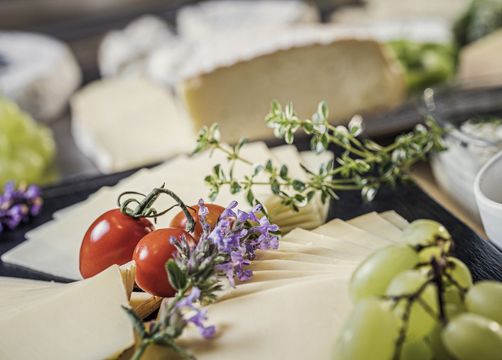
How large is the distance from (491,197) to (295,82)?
32.0 inches

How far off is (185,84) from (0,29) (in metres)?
1.45

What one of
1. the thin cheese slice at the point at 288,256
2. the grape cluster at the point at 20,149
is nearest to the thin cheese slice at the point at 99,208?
the thin cheese slice at the point at 288,256

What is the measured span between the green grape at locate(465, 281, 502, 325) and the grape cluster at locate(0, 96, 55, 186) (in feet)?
3.84

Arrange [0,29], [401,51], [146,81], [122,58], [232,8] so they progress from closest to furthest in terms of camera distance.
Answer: [401,51] → [146,81] → [122,58] → [232,8] → [0,29]

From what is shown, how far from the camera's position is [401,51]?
175cm

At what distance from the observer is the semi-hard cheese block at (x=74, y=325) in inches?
26.7

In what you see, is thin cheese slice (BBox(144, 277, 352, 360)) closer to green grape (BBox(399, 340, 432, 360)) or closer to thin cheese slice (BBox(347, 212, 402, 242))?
green grape (BBox(399, 340, 432, 360))

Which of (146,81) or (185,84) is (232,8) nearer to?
(146,81)

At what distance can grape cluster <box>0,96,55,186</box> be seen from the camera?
154 cm

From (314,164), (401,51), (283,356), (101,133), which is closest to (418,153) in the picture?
(314,164)

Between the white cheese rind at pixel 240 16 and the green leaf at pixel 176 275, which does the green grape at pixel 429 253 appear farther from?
the white cheese rind at pixel 240 16

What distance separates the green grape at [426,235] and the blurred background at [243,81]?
421mm

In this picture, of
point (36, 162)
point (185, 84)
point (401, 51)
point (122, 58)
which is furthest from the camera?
point (122, 58)

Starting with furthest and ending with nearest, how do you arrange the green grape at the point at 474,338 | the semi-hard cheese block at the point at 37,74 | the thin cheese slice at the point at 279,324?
the semi-hard cheese block at the point at 37,74, the thin cheese slice at the point at 279,324, the green grape at the point at 474,338
